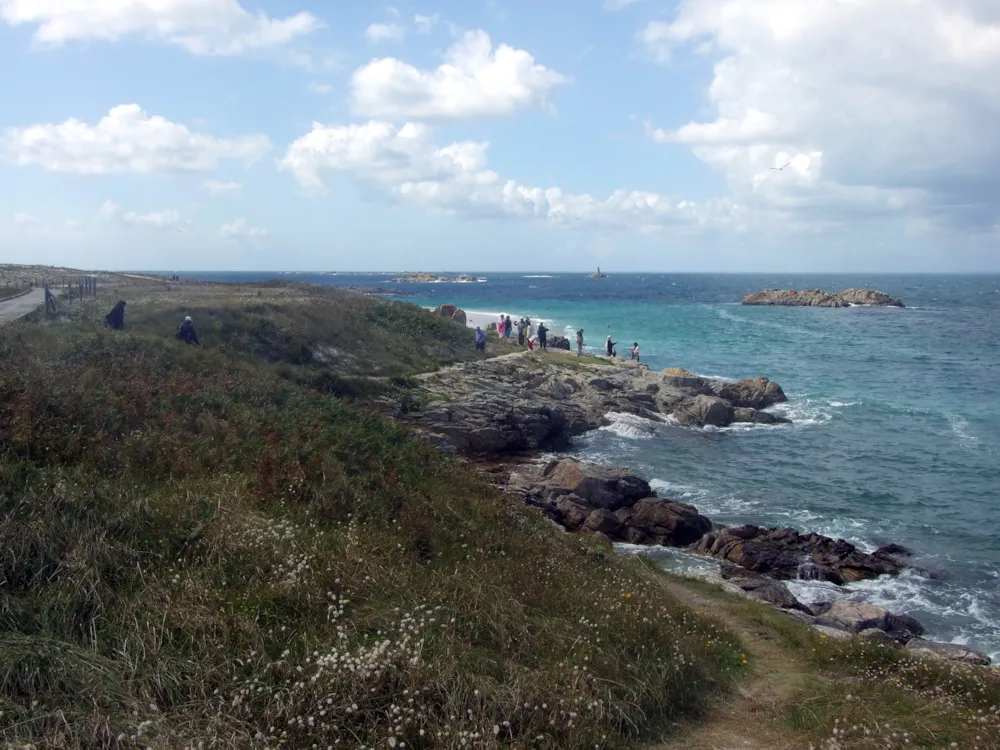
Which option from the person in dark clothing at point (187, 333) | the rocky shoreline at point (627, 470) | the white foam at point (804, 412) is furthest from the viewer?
the white foam at point (804, 412)

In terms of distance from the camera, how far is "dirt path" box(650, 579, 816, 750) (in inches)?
256

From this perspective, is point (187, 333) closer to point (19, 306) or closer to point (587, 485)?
point (19, 306)

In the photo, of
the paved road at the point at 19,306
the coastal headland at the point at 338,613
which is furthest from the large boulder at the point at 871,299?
the paved road at the point at 19,306

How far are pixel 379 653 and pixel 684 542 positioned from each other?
40.6ft

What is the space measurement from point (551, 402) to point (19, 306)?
18.8 meters

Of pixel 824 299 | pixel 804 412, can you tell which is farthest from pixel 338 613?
pixel 824 299

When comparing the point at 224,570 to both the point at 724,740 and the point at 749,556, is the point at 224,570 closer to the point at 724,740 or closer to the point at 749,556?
the point at 724,740

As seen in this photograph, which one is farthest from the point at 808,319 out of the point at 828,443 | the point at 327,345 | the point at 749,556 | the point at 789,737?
the point at 789,737

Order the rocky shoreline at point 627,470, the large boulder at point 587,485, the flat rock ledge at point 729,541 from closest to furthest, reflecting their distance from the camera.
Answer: the flat rock ledge at point 729,541
the rocky shoreline at point 627,470
the large boulder at point 587,485

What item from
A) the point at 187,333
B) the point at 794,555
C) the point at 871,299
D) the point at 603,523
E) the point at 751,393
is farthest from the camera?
the point at 871,299

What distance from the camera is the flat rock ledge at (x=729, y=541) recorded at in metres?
13.2

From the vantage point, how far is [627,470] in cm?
1991

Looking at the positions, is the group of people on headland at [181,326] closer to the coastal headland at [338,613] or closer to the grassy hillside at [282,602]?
the coastal headland at [338,613]

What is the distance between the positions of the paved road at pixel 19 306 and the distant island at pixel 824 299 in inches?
3766
